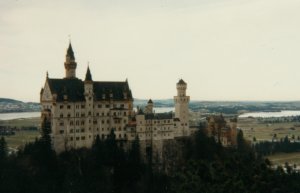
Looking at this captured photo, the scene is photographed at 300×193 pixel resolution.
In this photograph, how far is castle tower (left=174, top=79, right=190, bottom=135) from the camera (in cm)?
12069

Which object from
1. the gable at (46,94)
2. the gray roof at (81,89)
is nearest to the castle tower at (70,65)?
the gray roof at (81,89)

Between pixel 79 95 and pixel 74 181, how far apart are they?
2075cm

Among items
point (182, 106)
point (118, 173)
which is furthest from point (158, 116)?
point (118, 173)

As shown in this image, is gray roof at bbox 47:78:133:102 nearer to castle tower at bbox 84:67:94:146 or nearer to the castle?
castle tower at bbox 84:67:94:146

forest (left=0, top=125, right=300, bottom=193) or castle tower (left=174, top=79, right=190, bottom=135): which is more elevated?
castle tower (left=174, top=79, right=190, bottom=135)

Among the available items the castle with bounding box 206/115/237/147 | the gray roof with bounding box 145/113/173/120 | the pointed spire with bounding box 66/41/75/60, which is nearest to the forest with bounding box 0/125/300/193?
the gray roof with bounding box 145/113/173/120

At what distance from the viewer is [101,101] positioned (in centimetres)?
11162

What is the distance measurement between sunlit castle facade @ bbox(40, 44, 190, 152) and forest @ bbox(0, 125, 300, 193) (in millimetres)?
3310

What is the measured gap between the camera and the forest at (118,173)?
288ft

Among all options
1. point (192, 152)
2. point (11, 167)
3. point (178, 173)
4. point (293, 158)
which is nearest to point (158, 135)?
point (192, 152)

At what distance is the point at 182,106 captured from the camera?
121812 mm

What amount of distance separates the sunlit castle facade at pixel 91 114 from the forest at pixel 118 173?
331 cm

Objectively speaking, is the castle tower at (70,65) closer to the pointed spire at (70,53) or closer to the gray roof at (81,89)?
the pointed spire at (70,53)

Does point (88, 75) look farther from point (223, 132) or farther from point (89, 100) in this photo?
point (223, 132)
